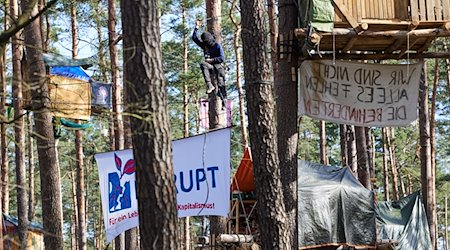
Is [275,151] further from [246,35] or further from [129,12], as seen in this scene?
Answer: [129,12]

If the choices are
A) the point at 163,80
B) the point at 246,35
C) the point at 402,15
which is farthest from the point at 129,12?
the point at 402,15

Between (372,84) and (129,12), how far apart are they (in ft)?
19.8

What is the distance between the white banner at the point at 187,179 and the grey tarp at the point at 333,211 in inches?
193

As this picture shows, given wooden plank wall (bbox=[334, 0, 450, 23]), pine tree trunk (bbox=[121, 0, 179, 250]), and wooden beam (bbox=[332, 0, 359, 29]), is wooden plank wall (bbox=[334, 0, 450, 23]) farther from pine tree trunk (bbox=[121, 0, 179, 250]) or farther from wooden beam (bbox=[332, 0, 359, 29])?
pine tree trunk (bbox=[121, 0, 179, 250])

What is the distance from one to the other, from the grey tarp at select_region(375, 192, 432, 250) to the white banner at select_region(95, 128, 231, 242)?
26.5 ft

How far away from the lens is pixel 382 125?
12.2 m

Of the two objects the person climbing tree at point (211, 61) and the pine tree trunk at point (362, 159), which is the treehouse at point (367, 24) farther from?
the pine tree trunk at point (362, 159)

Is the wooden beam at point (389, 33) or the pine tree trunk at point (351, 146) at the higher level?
the wooden beam at point (389, 33)

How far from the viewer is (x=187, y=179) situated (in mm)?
11703

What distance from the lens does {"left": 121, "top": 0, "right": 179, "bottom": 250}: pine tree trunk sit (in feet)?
22.7

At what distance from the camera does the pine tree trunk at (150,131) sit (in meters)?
6.93

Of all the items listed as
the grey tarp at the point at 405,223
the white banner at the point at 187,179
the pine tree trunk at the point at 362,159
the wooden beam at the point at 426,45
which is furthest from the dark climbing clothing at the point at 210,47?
the pine tree trunk at the point at 362,159

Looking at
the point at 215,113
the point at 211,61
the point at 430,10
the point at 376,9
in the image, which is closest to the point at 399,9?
the point at 376,9

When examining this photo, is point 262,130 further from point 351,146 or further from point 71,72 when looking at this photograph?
point 351,146
